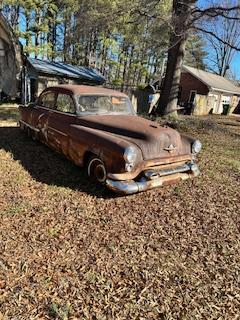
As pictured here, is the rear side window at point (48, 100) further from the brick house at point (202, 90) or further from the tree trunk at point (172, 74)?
the brick house at point (202, 90)

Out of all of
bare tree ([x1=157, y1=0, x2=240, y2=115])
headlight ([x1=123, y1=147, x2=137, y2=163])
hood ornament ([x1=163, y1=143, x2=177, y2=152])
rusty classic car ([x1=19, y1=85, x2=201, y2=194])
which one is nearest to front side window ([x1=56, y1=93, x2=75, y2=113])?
rusty classic car ([x1=19, y1=85, x2=201, y2=194])

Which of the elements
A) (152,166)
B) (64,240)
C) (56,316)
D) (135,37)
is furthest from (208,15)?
(135,37)

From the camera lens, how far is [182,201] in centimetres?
540

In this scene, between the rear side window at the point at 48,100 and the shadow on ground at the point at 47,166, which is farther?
the rear side window at the point at 48,100

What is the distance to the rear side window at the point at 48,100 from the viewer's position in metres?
7.20

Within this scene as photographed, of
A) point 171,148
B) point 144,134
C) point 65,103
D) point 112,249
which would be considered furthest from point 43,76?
point 112,249

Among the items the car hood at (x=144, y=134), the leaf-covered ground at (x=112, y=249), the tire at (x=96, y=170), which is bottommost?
the leaf-covered ground at (x=112, y=249)

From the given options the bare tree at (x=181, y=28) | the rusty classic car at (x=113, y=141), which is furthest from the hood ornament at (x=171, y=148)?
the bare tree at (x=181, y=28)

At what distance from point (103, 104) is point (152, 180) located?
227 centimetres

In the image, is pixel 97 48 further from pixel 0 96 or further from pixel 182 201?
pixel 182 201

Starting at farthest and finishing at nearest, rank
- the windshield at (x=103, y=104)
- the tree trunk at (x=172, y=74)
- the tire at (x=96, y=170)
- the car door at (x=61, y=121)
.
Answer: the tree trunk at (x=172, y=74) → the windshield at (x=103, y=104) → the car door at (x=61, y=121) → the tire at (x=96, y=170)

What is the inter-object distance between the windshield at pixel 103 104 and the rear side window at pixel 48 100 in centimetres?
108

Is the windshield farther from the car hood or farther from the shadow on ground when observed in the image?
the shadow on ground

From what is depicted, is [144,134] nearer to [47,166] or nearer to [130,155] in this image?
[130,155]
